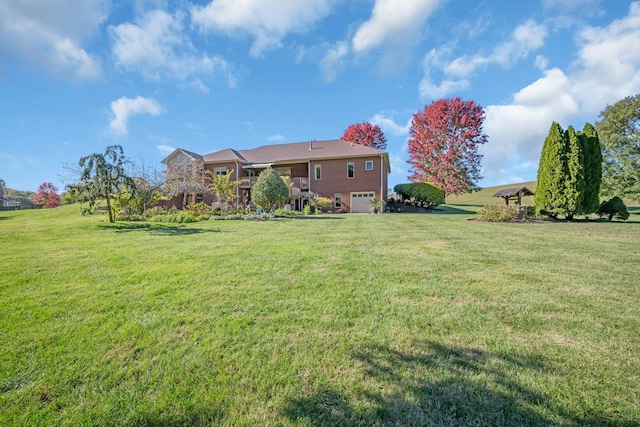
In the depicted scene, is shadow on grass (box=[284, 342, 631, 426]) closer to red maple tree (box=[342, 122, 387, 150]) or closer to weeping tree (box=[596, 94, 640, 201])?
weeping tree (box=[596, 94, 640, 201])

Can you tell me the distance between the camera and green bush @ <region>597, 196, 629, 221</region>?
13688 mm

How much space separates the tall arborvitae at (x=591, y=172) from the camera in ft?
45.2

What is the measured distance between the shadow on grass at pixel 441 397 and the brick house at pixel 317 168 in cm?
2295

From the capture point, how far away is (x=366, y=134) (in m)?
41.7

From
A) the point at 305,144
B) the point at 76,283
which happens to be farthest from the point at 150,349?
the point at 305,144

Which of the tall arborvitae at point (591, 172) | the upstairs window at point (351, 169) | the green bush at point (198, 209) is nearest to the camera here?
the tall arborvitae at point (591, 172)

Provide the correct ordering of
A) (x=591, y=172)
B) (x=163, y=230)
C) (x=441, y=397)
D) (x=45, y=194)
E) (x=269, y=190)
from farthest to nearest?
(x=45, y=194) → (x=269, y=190) → (x=591, y=172) → (x=163, y=230) → (x=441, y=397)

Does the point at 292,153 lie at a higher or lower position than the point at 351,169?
higher

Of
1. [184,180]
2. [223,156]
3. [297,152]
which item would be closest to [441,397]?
[184,180]

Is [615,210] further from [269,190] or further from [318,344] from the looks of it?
[318,344]

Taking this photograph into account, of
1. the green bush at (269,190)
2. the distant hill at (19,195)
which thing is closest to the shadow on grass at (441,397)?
the green bush at (269,190)

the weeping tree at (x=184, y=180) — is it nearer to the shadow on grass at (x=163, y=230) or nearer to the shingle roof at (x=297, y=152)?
the shingle roof at (x=297, y=152)

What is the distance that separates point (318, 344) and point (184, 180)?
79.0 ft

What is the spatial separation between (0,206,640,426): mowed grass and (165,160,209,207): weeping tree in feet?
59.4
